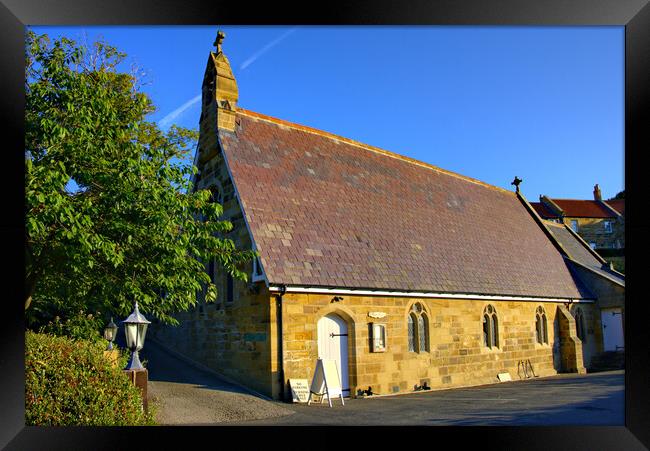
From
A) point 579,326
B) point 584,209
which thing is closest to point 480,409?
point 579,326

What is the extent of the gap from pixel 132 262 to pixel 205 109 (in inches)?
322

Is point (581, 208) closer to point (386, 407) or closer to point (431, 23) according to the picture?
point (386, 407)

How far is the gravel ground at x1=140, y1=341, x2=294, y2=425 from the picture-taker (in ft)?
37.7

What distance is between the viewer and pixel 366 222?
18141mm

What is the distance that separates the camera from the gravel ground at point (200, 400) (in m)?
11.5

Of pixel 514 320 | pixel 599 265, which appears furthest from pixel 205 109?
pixel 599 265

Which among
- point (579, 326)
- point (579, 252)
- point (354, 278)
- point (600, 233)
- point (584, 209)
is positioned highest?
point (584, 209)

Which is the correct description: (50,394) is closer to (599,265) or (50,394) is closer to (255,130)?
(255,130)

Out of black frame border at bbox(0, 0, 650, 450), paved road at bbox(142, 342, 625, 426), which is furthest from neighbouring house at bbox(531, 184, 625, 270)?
black frame border at bbox(0, 0, 650, 450)

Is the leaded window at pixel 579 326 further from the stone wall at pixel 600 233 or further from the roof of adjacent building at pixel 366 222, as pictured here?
the stone wall at pixel 600 233

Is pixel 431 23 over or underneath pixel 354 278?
over

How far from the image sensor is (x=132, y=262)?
37.0ft

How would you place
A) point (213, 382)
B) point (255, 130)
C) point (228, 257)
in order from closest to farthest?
1. point (228, 257)
2. point (213, 382)
3. point (255, 130)

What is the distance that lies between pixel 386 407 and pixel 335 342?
245cm
